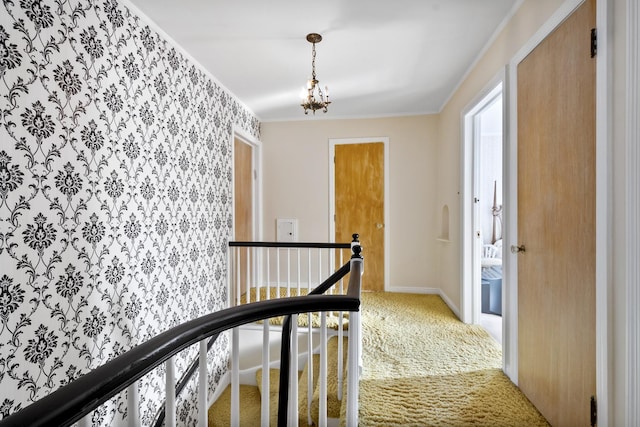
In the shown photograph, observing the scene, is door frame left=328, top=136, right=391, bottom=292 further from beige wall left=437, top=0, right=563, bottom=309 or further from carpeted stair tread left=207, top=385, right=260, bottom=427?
carpeted stair tread left=207, top=385, right=260, bottom=427

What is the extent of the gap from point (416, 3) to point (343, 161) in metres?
2.40

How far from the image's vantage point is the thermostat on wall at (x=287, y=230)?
168 inches

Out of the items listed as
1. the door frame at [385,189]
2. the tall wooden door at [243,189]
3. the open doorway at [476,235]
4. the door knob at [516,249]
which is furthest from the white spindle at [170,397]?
the door frame at [385,189]

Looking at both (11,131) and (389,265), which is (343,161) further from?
(11,131)

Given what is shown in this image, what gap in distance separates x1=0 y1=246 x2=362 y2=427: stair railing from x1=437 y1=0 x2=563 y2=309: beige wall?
188 centimetres

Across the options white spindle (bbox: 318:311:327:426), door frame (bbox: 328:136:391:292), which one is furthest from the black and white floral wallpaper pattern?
door frame (bbox: 328:136:391:292)

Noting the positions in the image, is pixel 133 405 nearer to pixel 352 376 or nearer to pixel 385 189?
pixel 352 376

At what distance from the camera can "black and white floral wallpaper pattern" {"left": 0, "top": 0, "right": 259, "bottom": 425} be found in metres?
1.24

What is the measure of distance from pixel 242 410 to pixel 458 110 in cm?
349

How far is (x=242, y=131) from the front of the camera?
3.61 meters

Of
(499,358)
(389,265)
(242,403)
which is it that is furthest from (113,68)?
(389,265)

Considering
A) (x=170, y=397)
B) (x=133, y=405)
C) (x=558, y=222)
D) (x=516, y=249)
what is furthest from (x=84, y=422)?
(x=516, y=249)

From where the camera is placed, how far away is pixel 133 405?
633 mm

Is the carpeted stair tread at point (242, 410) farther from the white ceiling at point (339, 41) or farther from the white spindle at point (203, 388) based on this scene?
the white ceiling at point (339, 41)
